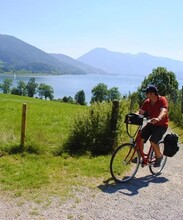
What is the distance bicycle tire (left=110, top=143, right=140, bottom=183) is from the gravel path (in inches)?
7.4

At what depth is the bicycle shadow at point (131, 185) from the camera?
20.7 feet

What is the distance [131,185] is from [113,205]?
1.23 m

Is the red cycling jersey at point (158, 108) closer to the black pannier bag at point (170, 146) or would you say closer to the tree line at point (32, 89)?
the black pannier bag at point (170, 146)

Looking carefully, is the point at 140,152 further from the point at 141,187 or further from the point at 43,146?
the point at 43,146

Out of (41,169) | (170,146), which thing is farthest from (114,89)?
(41,169)

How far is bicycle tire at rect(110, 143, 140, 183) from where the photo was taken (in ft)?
22.2

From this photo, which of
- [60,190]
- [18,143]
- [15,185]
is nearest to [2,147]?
[18,143]

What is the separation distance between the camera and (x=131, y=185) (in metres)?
6.71

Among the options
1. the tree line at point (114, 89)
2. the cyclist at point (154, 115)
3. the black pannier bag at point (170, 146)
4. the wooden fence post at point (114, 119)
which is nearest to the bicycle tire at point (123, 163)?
the cyclist at point (154, 115)

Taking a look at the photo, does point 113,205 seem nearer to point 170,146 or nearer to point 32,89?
point 170,146

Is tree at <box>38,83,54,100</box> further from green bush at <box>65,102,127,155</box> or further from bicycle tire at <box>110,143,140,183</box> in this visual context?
bicycle tire at <box>110,143,140,183</box>

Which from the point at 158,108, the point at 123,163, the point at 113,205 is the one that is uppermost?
the point at 158,108

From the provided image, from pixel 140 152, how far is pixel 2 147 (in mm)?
3841

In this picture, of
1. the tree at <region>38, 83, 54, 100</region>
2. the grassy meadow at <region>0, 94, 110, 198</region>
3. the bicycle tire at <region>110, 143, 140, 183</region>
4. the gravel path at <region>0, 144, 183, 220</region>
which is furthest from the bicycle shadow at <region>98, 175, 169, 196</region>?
the tree at <region>38, 83, 54, 100</region>
